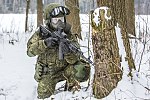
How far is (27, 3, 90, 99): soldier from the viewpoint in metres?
4.38

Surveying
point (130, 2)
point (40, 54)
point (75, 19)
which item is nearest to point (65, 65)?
point (40, 54)

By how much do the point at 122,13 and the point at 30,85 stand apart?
2.09m

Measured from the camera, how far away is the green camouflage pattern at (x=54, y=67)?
4492 mm

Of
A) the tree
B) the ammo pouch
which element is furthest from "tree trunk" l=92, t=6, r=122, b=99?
the ammo pouch

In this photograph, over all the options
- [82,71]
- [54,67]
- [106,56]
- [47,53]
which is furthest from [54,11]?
[106,56]

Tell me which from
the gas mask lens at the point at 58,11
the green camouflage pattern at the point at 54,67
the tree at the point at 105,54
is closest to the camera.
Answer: the tree at the point at 105,54

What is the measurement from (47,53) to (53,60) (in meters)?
0.12

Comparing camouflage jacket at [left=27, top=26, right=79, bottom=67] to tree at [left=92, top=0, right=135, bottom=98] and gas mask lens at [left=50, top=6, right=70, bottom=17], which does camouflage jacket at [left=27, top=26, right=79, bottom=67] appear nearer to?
gas mask lens at [left=50, top=6, right=70, bottom=17]

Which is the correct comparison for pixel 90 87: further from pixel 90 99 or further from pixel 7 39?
pixel 7 39

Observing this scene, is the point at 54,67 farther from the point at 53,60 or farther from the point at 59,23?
the point at 59,23

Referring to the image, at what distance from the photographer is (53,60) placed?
453cm

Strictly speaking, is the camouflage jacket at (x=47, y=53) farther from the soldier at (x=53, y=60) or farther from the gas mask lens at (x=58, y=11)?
the gas mask lens at (x=58, y=11)

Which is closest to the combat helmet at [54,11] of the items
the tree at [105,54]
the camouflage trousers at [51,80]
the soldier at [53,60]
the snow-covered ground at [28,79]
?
the soldier at [53,60]

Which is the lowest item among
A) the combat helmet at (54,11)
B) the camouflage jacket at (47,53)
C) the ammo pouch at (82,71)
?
the ammo pouch at (82,71)
